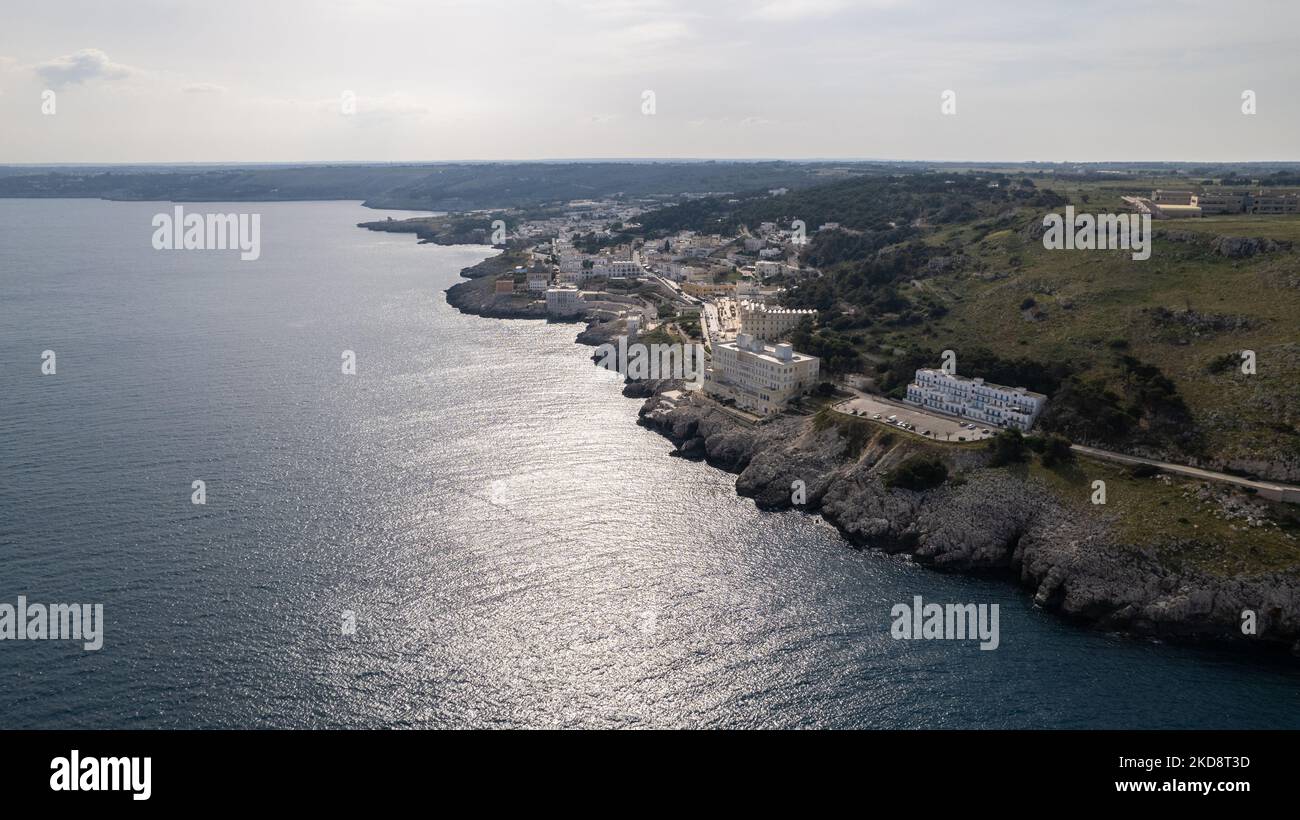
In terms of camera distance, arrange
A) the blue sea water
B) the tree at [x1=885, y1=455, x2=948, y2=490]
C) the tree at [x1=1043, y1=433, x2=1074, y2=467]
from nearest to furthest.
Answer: the blue sea water < the tree at [x1=1043, y1=433, x2=1074, y2=467] < the tree at [x1=885, y1=455, x2=948, y2=490]

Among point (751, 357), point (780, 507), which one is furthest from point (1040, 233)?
point (780, 507)

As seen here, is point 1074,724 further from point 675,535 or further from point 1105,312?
Result: point 1105,312

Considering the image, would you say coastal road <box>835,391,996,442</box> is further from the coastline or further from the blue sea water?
the blue sea water

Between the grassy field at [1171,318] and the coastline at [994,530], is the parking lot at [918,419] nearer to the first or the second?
the coastline at [994,530]

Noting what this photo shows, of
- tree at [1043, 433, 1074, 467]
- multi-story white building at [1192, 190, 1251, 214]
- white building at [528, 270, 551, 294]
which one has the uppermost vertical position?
multi-story white building at [1192, 190, 1251, 214]

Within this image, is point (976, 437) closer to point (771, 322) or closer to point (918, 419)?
point (918, 419)

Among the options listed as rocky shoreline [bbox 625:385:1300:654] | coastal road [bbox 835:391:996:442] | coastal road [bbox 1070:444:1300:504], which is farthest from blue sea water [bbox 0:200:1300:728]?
coastal road [bbox 835:391:996:442]

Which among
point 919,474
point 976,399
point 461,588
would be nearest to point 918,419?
point 976,399
